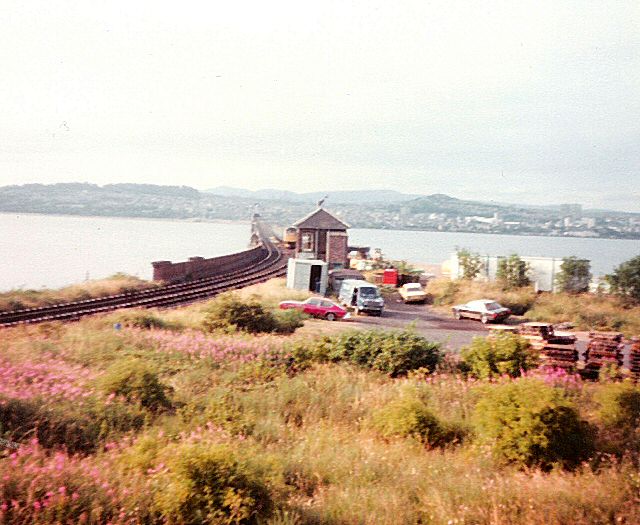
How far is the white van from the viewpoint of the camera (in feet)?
89.3

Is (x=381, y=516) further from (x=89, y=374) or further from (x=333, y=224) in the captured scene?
(x=333, y=224)

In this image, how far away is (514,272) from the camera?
33.4m

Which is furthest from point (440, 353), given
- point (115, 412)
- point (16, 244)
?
point (16, 244)

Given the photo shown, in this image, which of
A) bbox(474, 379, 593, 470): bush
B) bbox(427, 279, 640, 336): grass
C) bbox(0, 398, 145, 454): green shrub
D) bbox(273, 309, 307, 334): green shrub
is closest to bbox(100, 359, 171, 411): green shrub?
bbox(0, 398, 145, 454): green shrub

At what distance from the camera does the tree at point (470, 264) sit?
1409 inches

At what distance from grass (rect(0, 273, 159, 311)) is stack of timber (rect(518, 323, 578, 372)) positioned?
20.6 meters

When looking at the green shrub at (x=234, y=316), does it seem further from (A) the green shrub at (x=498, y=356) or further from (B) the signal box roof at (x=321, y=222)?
(B) the signal box roof at (x=321, y=222)

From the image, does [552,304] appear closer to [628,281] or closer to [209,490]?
[628,281]

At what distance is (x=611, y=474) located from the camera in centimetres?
698

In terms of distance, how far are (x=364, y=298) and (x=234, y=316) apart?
989 centimetres

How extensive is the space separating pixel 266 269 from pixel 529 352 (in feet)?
123

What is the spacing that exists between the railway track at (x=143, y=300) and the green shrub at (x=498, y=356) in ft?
47.3

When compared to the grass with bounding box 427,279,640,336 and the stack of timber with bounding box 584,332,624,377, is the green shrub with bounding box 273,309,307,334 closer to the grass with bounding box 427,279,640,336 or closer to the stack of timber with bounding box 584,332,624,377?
the stack of timber with bounding box 584,332,624,377

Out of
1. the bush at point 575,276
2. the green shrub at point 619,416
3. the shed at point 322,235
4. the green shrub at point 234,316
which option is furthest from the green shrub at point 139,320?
the shed at point 322,235
